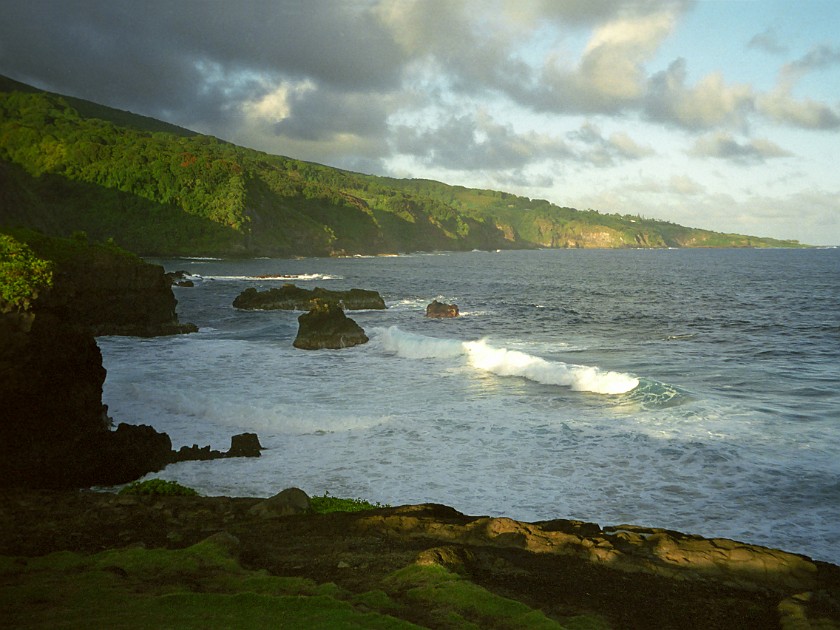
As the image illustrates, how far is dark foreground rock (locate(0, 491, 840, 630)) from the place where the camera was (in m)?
7.88

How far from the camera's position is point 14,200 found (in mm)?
83875

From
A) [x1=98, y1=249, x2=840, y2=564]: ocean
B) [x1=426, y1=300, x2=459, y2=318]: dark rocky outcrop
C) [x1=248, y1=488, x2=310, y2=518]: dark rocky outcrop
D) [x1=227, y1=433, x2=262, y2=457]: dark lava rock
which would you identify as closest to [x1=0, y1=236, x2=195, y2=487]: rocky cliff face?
[x1=98, y1=249, x2=840, y2=564]: ocean

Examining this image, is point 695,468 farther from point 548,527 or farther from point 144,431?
point 144,431

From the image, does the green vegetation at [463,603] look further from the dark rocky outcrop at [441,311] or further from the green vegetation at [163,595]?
the dark rocky outcrop at [441,311]

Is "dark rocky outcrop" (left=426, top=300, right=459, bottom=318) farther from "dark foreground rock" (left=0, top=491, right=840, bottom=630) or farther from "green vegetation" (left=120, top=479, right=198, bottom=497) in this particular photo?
"dark foreground rock" (left=0, top=491, right=840, bottom=630)

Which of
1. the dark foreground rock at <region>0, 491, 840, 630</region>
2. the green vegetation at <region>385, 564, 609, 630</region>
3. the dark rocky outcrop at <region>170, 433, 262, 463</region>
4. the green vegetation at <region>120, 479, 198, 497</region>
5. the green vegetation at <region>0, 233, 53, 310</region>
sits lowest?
the dark rocky outcrop at <region>170, 433, 262, 463</region>

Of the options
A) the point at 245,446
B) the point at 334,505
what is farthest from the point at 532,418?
the point at 334,505

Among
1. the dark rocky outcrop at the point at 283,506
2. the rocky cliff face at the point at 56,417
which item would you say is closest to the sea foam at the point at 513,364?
the dark rocky outcrop at the point at 283,506

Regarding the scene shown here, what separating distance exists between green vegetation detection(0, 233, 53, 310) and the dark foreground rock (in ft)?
15.1

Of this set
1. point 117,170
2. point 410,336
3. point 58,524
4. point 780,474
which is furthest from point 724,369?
point 117,170

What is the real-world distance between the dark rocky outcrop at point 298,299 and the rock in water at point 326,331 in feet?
62.4

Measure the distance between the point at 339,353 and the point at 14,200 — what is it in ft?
234

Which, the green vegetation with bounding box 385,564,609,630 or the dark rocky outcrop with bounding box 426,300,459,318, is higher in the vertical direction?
the green vegetation with bounding box 385,564,609,630

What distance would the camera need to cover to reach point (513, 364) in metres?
30.7
